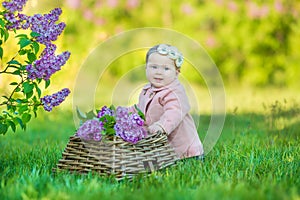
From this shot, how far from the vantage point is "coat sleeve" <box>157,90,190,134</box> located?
2.79 meters

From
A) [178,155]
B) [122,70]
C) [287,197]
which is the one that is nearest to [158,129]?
[178,155]

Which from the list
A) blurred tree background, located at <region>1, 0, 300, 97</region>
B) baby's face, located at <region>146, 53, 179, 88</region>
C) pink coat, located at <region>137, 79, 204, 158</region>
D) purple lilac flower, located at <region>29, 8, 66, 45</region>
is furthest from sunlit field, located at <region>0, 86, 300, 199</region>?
blurred tree background, located at <region>1, 0, 300, 97</region>

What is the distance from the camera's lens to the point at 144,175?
100 inches

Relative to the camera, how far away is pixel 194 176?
2520 millimetres

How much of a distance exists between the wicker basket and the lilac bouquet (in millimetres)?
35

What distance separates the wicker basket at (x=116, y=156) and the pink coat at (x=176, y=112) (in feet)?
0.84

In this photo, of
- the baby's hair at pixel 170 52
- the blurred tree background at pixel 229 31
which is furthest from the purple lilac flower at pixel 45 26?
the blurred tree background at pixel 229 31

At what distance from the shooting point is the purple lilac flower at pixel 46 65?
8.57ft

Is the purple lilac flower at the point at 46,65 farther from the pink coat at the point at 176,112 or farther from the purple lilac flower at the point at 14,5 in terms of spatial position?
the pink coat at the point at 176,112

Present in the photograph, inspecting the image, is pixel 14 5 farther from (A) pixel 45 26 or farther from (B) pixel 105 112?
(B) pixel 105 112


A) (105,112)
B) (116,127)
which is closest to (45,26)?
(105,112)

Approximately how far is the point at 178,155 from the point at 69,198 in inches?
38.6

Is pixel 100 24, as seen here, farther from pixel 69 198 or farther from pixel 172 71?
pixel 69 198

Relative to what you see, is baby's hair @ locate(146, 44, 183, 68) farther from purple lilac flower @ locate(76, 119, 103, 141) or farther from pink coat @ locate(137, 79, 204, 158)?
purple lilac flower @ locate(76, 119, 103, 141)
